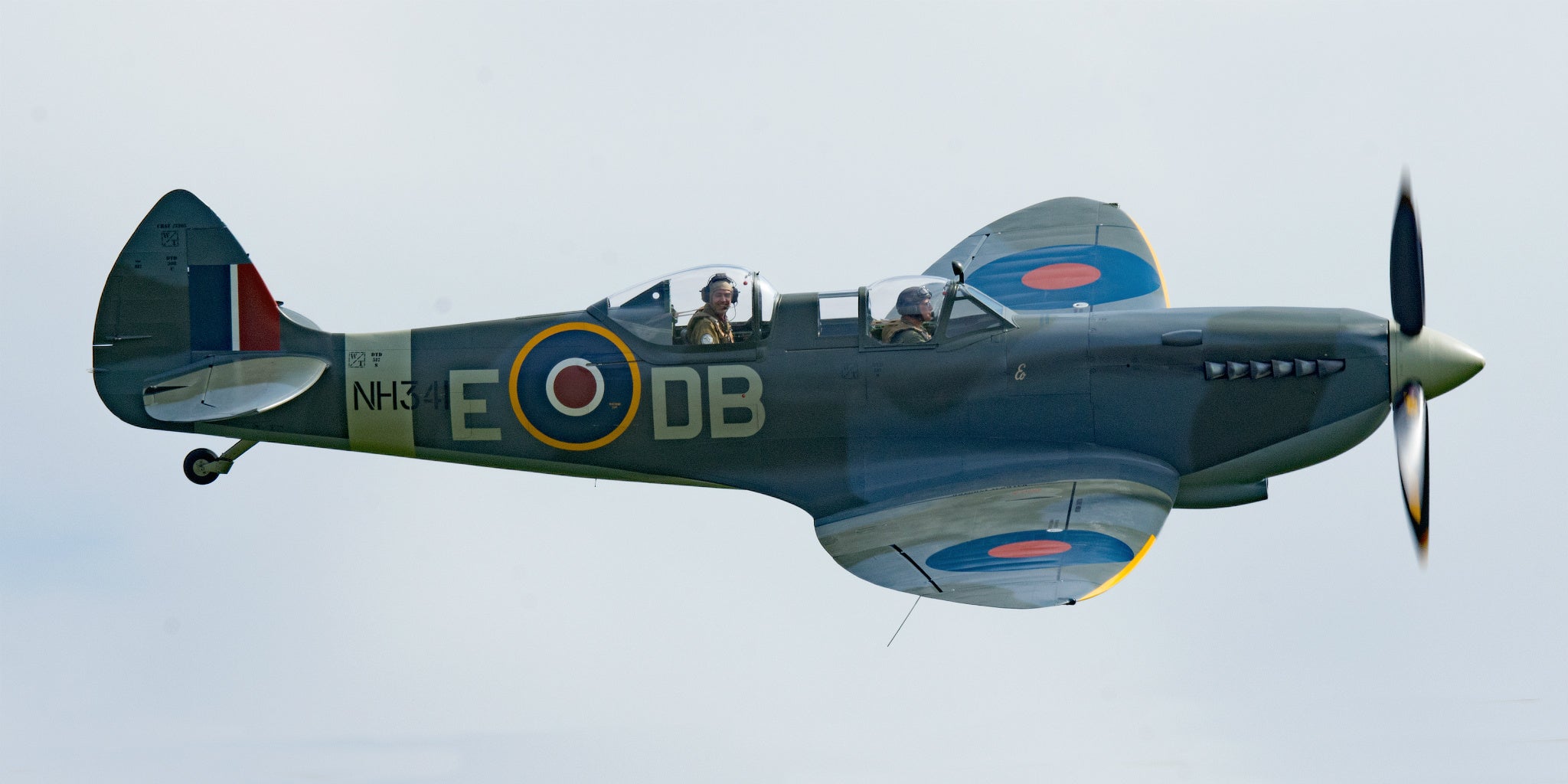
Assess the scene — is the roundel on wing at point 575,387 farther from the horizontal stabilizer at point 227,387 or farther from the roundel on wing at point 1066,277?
the roundel on wing at point 1066,277

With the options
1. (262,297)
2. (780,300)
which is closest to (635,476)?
(780,300)

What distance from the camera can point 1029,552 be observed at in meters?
12.9

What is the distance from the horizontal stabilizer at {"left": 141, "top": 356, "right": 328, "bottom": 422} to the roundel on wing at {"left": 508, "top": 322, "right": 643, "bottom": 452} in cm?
166

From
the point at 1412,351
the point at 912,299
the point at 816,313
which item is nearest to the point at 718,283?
the point at 816,313

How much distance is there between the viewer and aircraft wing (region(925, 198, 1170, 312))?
15.9 meters

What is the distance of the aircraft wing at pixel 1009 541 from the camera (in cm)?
1245

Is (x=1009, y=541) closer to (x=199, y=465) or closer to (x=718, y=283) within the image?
(x=718, y=283)

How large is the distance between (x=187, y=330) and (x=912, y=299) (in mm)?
5722

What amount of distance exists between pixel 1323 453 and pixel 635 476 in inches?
208

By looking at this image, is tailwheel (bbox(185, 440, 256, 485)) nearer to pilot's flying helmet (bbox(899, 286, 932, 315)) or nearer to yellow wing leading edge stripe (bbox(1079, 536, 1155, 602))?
pilot's flying helmet (bbox(899, 286, 932, 315))

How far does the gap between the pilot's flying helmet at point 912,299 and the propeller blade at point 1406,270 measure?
11.2ft

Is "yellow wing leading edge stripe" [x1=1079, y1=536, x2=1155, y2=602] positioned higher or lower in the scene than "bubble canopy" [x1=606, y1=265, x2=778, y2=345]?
lower

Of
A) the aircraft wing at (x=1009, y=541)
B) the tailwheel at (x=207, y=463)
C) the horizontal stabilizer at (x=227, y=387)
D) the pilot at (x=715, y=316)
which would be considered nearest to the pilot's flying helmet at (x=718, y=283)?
the pilot at (x=715, y=316)

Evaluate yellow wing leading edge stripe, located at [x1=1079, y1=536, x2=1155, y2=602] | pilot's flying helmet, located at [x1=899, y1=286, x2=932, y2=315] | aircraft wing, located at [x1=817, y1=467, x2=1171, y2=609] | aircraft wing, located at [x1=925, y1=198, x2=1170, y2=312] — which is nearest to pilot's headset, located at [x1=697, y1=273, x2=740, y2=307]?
pilot's flying helmet, located at [x1=899, y1=286, x2=932, y2=315]
